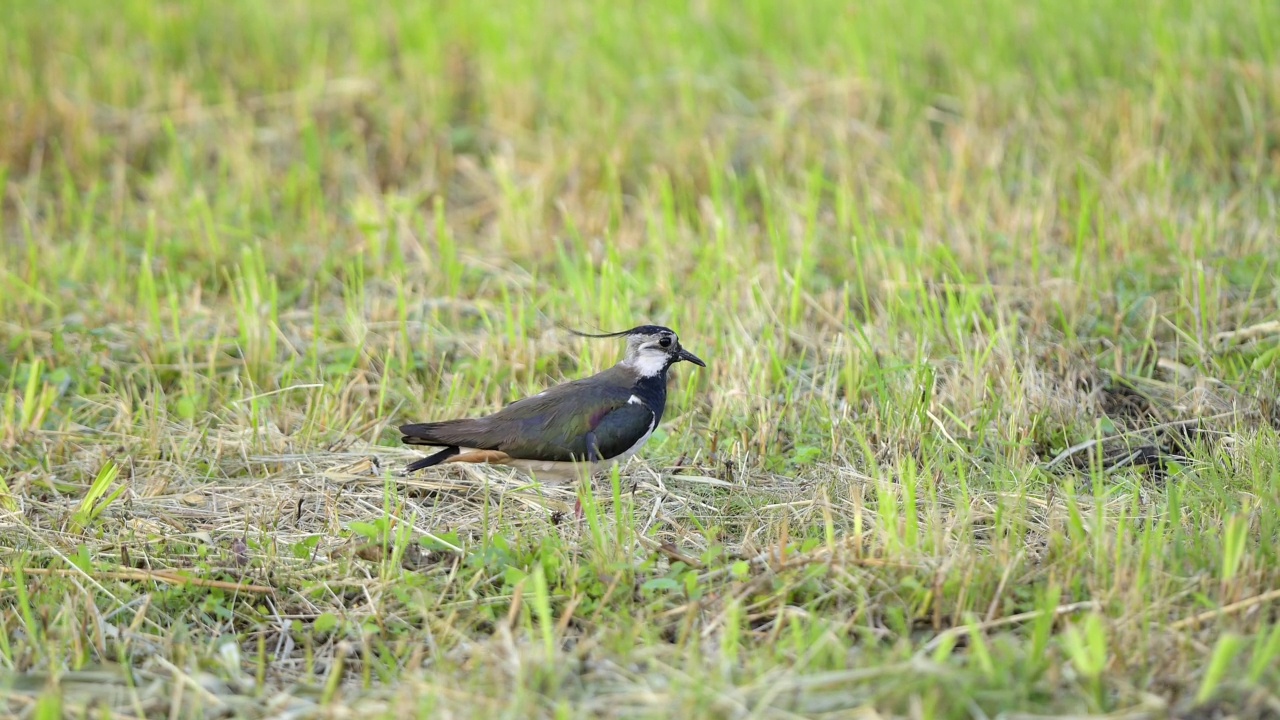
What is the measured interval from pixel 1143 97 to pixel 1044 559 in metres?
4.27

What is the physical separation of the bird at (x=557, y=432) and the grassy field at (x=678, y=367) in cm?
14

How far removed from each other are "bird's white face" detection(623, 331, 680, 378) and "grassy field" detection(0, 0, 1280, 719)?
0.29m

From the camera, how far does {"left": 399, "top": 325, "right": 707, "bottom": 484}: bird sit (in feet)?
14.4

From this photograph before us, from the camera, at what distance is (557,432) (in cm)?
442

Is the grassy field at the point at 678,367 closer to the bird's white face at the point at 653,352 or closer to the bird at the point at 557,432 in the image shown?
the bird at the point at 557,432

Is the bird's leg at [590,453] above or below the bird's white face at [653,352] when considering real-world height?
below

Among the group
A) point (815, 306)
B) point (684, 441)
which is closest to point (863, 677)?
point (684, 441)

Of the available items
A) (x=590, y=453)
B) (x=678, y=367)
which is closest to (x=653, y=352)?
(x=590, y=453)

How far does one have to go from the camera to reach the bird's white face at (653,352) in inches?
188

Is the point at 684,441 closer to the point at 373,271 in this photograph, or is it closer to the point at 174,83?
the point at 373,271

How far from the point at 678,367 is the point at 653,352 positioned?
26.6 inches

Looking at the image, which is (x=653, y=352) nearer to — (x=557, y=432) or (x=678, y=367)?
(x=557, y=432)

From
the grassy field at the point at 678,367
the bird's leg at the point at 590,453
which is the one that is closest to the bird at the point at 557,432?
the bird's leg at the point at 590,453

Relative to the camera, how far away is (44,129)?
7.68m
